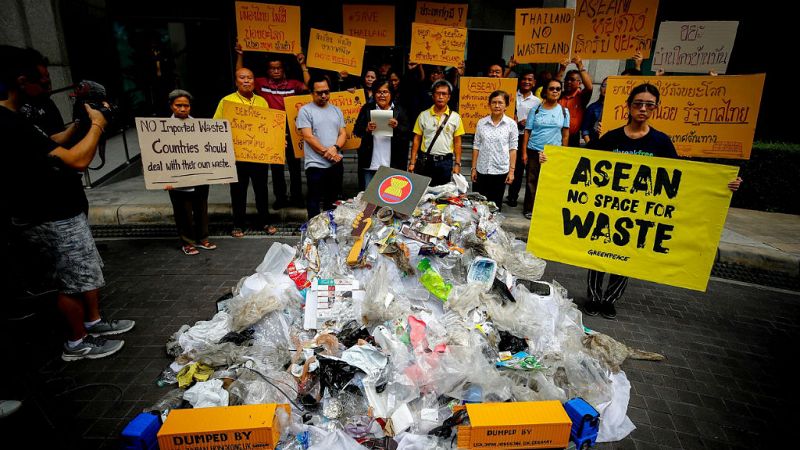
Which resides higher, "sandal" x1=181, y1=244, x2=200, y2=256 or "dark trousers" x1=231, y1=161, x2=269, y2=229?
"dark trousers" x1=231, y1=161, x2=269, y2=229

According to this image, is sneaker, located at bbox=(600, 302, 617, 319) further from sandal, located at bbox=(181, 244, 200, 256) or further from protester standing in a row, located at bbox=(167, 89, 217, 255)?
sandal, located at bbox=(181, 244, 200, 256)

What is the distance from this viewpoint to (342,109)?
19.2ft

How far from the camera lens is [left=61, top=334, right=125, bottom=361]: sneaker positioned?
3.28 meters

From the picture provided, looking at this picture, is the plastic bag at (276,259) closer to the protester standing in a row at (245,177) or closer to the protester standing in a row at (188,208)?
the protester standing in a row at (188,208)

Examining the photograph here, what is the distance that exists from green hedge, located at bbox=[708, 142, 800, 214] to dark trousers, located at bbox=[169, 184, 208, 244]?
8459 millimetres

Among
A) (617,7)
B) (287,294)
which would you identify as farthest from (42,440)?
(617,7)

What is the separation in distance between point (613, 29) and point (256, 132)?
478 centimetres

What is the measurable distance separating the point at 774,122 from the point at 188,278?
37.5 ft

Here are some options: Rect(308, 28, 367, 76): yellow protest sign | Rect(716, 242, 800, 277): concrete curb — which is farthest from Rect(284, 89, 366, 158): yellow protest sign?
Rect(716, 242, 800, 277): concrete curb

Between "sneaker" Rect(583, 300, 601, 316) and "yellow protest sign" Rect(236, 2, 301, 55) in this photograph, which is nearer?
"sneaker" Rect(583, 300, 601, 316)

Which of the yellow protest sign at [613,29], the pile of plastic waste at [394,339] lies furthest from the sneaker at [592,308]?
the yellow protest sign at [613,29]

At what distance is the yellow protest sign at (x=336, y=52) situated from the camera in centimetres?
595

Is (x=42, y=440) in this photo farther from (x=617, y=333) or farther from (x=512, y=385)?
(x=617, y=333)

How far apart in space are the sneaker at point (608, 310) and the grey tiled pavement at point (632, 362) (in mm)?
90
